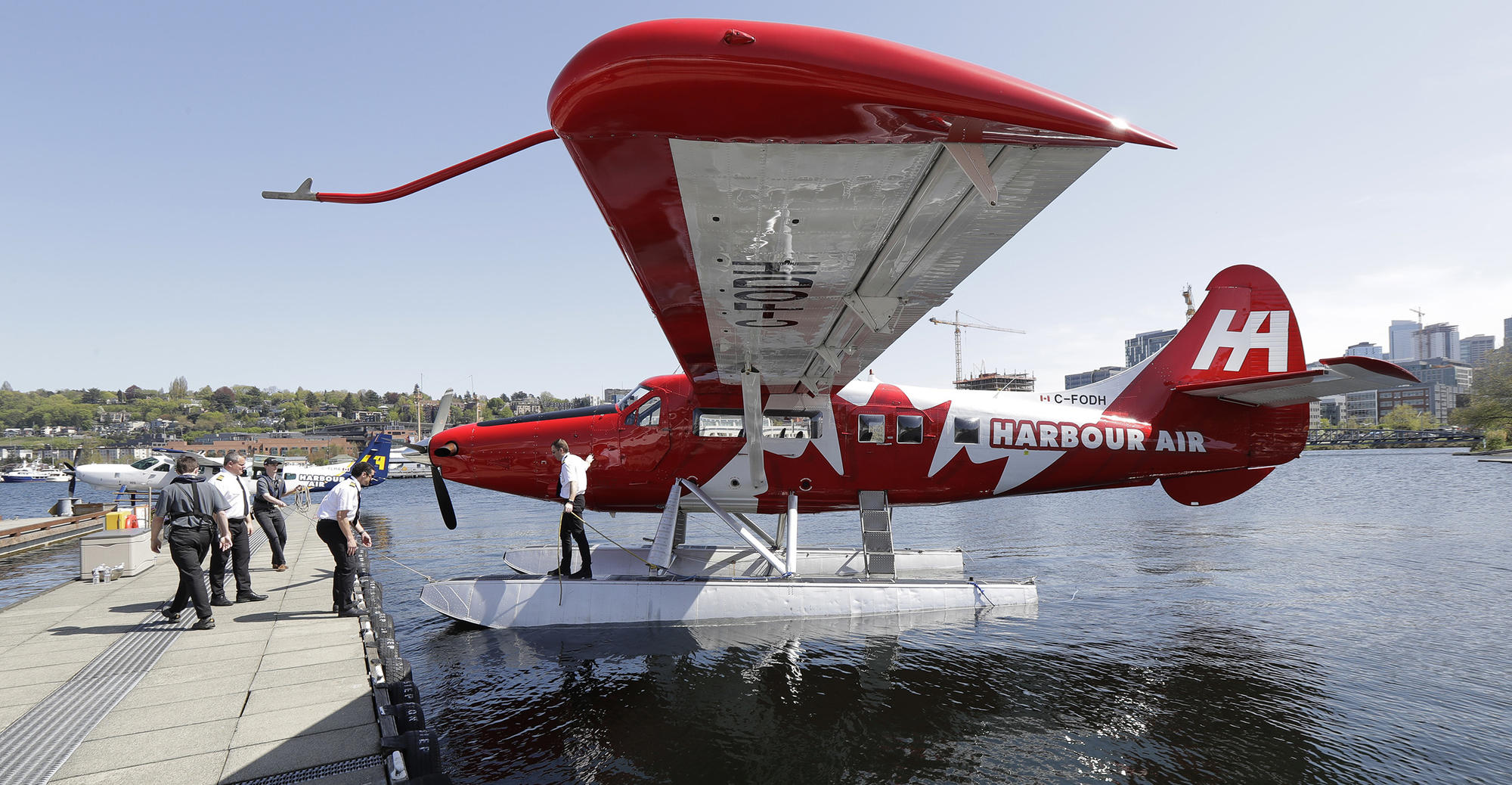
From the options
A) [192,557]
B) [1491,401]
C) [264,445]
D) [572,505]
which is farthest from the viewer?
[264,445]

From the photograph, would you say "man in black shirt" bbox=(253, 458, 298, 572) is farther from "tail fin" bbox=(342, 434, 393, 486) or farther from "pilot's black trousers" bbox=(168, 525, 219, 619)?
"tail fin" bbox=(342, 434, 393, 486)

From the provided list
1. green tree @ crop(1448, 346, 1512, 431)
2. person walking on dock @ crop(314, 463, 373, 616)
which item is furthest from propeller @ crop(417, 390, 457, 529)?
green tree @ crop(1448, 346, 1512, 431)

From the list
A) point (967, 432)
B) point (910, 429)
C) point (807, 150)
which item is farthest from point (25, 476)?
point (807, 150)

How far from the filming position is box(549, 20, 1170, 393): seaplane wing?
227 centimetres

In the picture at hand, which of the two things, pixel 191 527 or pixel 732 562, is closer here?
pixel 191 527

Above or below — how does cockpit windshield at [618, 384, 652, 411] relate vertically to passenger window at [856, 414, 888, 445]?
above

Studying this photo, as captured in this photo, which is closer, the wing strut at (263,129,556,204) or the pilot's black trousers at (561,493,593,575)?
the wing strut at (263,129,556,204)

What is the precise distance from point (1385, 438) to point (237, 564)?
493ft

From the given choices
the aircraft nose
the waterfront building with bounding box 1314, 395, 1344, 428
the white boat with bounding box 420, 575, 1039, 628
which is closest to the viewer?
the white boat with bounding box 420, 575, 1039, 628

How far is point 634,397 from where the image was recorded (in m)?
9.93

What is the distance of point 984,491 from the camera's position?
406 inches

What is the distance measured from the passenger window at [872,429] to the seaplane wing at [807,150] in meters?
5.21

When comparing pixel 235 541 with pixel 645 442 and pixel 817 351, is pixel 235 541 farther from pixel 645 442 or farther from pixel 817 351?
pixel 817 351

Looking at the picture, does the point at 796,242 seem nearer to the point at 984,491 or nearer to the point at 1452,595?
the point at 984,491
